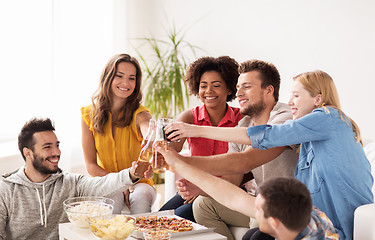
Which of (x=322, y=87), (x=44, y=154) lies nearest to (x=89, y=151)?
(x=44, y=154)

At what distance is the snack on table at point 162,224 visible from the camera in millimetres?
2252

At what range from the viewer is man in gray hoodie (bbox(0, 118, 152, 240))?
8.79ft

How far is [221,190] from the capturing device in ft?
6.78

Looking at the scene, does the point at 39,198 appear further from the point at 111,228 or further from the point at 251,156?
the point at 251,156

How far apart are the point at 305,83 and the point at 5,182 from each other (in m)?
1.66

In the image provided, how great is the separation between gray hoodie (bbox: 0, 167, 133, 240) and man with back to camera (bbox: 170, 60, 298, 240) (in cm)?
43

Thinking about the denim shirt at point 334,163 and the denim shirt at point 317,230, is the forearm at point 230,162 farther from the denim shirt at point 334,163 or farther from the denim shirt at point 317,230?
the denim shirt at point 317,230

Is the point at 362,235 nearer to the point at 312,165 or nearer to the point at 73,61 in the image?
the point at 312,165

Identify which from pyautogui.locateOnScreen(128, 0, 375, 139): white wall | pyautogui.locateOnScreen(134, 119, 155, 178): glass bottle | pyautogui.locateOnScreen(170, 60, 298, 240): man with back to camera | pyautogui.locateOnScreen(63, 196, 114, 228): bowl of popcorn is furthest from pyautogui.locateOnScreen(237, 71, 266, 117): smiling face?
pyautogui.locateOnScreen(128, 0, 375, 139): white wall

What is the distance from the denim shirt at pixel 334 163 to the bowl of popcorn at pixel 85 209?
821 millimetres

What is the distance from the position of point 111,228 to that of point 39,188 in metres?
0.85

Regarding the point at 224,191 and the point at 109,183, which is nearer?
the point at 224,191

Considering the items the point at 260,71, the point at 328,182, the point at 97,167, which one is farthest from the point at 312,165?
the point at 97,167

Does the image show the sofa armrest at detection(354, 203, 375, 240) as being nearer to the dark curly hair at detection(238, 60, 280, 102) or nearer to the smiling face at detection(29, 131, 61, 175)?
the dark curly hair at detection(238, 60, 280, 102)
